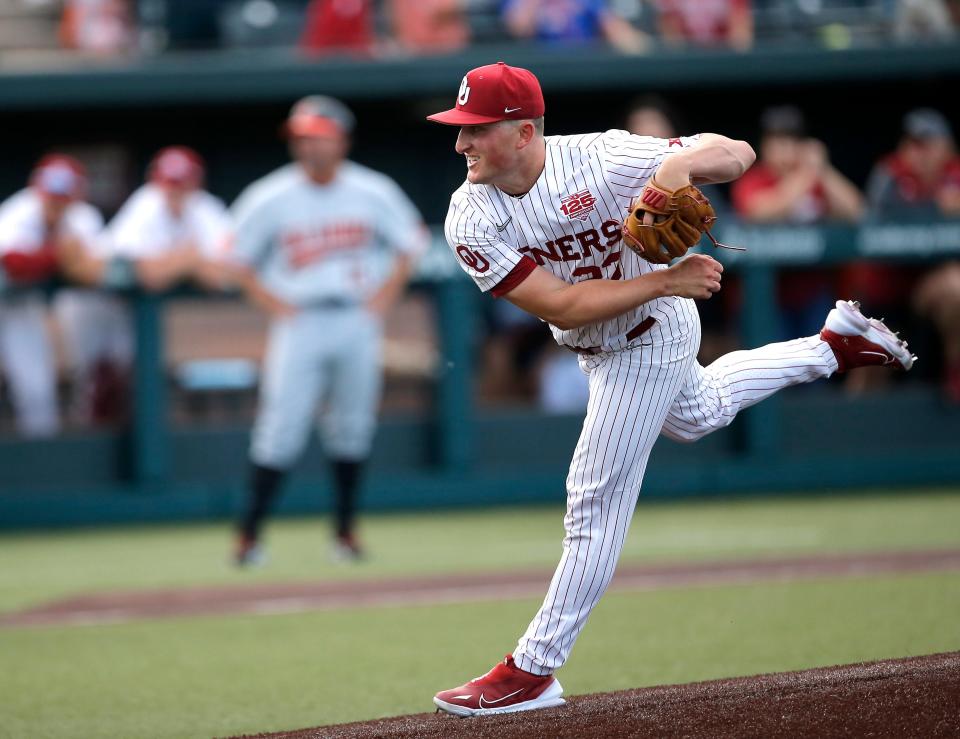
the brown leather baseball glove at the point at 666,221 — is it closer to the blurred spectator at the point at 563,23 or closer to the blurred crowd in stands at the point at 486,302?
the blurred crowd in stands at the point at 486,302

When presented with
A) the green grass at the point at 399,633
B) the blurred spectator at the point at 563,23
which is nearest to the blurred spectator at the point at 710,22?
the blurred spectator at the point at 563,23

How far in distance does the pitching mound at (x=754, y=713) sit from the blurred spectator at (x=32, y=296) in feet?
19.4

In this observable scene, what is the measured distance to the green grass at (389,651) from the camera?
4.25 meters

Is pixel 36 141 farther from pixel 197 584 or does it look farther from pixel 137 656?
pixel 137 656

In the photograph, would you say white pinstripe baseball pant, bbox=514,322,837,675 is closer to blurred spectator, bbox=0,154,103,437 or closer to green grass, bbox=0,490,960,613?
green grass, bbox=0,490,960,613

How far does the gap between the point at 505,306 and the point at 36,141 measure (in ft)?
14.8

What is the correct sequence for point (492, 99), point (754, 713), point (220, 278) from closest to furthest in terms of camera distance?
1. point (754, 713)
2. point (492, 99)
3. point (220, 278)

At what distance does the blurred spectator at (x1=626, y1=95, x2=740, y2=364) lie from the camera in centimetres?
904

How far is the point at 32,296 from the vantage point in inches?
362

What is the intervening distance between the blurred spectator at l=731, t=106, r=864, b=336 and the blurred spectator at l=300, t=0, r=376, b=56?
320 cm

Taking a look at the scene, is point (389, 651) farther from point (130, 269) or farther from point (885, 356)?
point (130, 269)

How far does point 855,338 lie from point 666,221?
1.07 meters

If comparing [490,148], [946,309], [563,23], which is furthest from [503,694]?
[563,23]

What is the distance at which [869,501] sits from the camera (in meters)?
9.27
